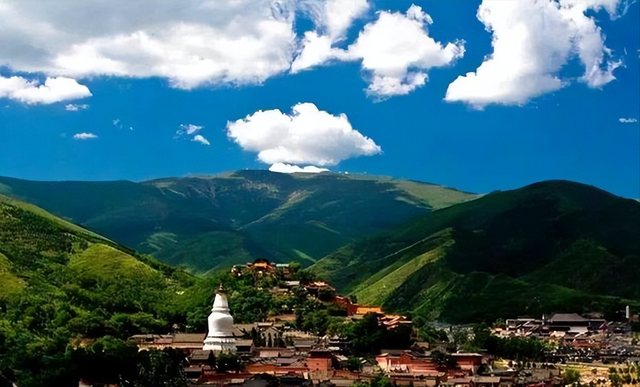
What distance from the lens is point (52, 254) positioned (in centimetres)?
10731

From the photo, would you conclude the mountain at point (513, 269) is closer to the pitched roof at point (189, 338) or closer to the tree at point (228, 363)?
the pitched roof at point (189, 338)

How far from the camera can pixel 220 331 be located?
222 ft

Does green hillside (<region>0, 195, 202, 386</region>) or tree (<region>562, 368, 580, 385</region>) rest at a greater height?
green hillside (<region>0, 195, 202, 386</region>)

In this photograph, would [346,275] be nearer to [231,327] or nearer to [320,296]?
[320,296]

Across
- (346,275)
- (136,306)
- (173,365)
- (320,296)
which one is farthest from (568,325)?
(346,275)

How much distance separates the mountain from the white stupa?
55103 mm

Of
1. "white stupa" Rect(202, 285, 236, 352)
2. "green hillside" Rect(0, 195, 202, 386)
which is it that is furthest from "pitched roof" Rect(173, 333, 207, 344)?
"green hillside" Rect(0, 195, 202, 386)

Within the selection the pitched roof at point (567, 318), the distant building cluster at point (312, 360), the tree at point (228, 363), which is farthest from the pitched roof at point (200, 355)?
the pitched roof at point (567, 318)

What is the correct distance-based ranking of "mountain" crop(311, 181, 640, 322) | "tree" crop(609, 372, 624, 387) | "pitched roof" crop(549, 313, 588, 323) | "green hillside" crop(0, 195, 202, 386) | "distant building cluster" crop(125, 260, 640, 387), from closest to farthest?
"green hillside" crop(0, 195, 202, 386) → "distant building cluster" crop(125, 260, 640, 387) → "tree" crop(609, 372, 624, 387) → "pitched roof" crop(549, 313, 588, 323) → "mountain" crop(311, 181, 640, 322)

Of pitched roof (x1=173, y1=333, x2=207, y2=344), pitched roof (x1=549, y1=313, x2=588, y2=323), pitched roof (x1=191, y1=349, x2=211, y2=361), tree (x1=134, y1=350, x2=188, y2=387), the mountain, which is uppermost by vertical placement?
the mountain

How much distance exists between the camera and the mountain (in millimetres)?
127000

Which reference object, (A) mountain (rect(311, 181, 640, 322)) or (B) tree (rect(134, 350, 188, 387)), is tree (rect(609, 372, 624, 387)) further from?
(A) mountain (rect(311, 181, 640, 322))

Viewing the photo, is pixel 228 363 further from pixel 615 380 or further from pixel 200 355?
pixel 615 380

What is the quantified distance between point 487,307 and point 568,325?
1678 cm
